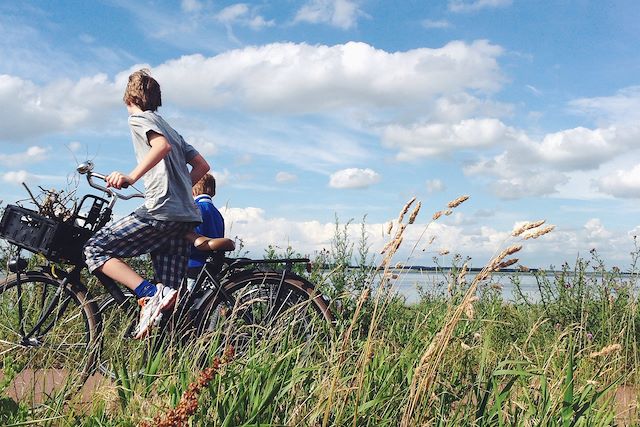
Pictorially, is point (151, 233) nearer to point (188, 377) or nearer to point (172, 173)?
point (172, 173)

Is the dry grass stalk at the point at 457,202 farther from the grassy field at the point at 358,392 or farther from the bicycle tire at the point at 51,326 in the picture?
the bicycle tire at the point at 51,326

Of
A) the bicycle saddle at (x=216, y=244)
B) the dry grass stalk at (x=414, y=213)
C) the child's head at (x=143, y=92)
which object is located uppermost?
the child's head at (x=143, y=92)

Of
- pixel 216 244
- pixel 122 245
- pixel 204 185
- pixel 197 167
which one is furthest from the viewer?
pixel 204 185

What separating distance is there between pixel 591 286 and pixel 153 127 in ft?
14.4

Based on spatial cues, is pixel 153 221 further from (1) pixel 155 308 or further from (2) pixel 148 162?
(1) pixel 155 308

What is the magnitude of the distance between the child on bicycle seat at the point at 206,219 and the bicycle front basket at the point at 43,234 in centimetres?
81

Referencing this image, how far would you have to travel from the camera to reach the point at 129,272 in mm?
5160

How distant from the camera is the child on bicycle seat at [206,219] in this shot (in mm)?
5656

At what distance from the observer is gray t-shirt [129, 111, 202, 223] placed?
501 centimetres

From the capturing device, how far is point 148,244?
517cm

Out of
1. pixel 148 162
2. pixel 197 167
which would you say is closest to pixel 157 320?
pixel 148 162

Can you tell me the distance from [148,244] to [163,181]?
481 mm

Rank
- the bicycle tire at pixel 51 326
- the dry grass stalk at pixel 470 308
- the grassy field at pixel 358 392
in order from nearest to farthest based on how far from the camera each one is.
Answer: the dry grass stalk at pixel 470 308 < the grassy field at pixel 358 392 < the bicycle tire at pixel 51 326

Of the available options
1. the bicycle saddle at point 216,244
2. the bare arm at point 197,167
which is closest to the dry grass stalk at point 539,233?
the bicycle saddle at point 216,244
